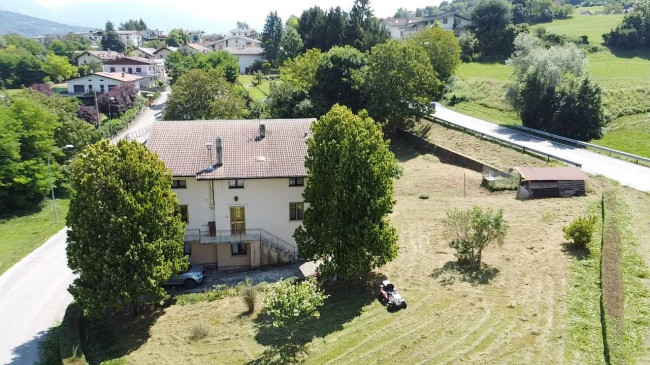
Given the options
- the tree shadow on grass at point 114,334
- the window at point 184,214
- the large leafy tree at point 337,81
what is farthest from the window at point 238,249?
the large leafy tree at point 337,81

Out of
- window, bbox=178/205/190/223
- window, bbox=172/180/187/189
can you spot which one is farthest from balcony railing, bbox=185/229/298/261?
window, bbox=172/180/187/189

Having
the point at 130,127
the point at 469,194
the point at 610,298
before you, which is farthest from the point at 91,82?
the point at 610,298

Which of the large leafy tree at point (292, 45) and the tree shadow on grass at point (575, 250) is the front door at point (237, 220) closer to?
the tree shadow on grass at point (575, 250)

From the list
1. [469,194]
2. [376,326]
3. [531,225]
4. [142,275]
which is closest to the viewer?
[376,326]

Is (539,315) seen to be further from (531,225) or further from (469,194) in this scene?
(469,194)

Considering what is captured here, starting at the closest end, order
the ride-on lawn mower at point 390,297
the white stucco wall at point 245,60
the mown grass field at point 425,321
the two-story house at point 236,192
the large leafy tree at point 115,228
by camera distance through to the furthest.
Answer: the mown grass field at point 425,321, the large leafy tree at point 115,228, the ride-on lawn mower at point 390,297, the two-story house at point 236,192, the white stucco wall at point 245,60

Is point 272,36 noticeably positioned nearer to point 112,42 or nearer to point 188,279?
point 112,42
